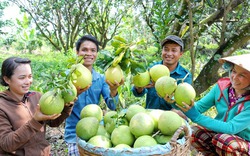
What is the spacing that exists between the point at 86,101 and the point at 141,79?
25.5 inches

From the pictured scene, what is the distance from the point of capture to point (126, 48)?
213 centimetres

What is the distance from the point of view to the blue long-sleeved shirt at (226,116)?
2.12 metres

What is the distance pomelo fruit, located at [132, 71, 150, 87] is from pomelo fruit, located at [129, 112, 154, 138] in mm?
461

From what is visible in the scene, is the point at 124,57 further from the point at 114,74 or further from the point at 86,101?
the point at 86,101

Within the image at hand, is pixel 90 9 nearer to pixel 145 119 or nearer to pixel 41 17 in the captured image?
pixel 41 17

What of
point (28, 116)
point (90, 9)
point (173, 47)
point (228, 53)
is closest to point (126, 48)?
point (173, 47)

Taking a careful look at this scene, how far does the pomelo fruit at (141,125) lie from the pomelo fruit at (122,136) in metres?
0.04

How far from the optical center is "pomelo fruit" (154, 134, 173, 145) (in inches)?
71.0

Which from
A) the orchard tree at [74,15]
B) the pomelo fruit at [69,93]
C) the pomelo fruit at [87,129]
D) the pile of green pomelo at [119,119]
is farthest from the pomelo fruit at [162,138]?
the orchard tree at [74,15]

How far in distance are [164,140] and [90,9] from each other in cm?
916

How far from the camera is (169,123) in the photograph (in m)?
1.81

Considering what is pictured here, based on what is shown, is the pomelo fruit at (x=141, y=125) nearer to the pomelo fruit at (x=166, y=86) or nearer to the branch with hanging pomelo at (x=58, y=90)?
the pomelo fruit at (x=166, y=86)

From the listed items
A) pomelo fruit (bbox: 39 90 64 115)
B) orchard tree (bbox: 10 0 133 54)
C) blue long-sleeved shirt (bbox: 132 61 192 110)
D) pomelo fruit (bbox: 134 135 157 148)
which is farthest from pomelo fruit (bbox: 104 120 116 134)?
orchard tree (bbox: 10 0 133 54)

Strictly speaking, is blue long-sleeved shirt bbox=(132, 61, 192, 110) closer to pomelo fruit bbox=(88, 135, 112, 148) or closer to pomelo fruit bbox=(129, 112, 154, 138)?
pomelo fruit bbox=(129, 112, 154, 138)
